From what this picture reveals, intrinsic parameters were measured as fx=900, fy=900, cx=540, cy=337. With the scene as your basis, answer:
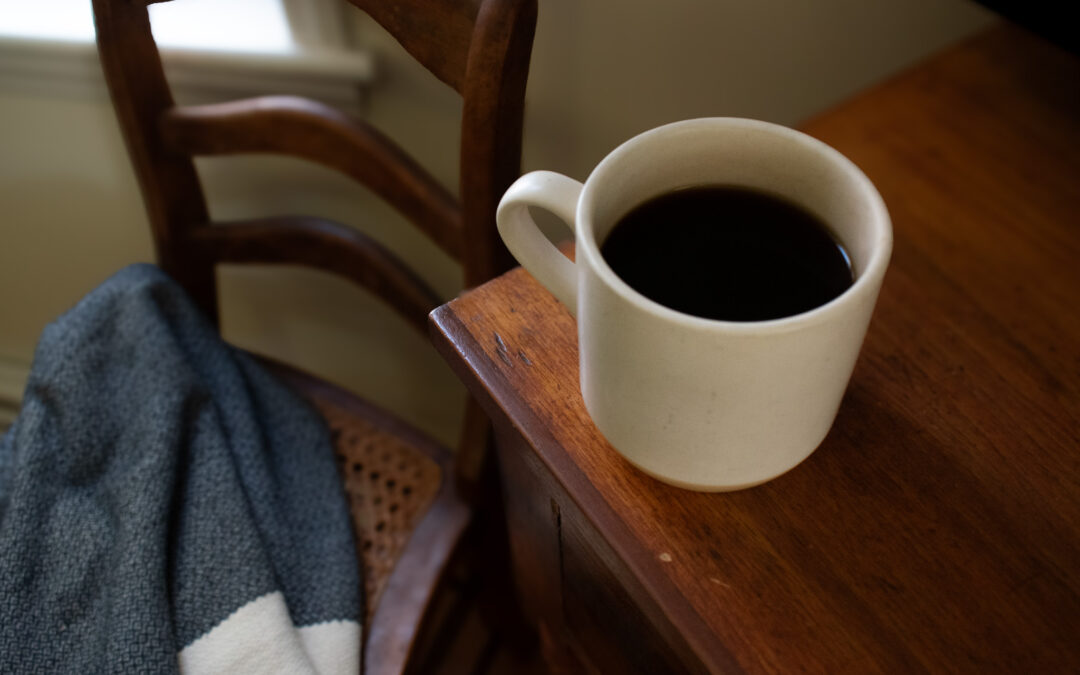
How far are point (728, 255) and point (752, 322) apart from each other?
0.07 meters

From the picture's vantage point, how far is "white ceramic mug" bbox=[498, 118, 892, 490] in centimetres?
32

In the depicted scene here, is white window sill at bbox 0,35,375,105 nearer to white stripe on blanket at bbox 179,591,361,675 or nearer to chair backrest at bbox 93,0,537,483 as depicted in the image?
chair backrest at bbox 93,0,537,483

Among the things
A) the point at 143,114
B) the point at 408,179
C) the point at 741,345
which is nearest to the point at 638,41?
the point at 408,179

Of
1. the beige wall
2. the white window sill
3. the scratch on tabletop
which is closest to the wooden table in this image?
the scratch on tabletop

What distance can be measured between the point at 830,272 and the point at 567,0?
44 centimetres

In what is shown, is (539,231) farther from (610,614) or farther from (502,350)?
(610,614)

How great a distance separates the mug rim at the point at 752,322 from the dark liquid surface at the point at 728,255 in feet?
0.09

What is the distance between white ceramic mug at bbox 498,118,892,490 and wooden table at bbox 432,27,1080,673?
3cm

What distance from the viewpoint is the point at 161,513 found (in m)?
0.59

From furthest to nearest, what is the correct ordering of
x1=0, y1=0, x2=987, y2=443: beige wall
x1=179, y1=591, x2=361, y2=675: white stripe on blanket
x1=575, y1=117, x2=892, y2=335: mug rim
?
x1=0, y1=0, x2=987, y2=443: beige wall
x1=179, y1=591, x2=361, y2=675: white stripe on blanket
x1=575, y1=117, x2=892, y2=335: mug rim

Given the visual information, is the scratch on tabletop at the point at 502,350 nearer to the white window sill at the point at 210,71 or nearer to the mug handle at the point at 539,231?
the mug handle at the point at 539,231

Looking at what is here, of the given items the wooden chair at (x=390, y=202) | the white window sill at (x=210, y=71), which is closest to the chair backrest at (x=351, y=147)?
the wooden chair at (x=390, y=202)

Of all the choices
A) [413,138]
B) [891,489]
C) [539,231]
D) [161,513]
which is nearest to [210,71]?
[413,138]

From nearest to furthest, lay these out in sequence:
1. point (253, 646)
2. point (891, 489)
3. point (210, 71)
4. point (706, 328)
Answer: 1. point (706, 328)
2. point (891, 489)
3. point (253, 646)
4. point (210, 71)
